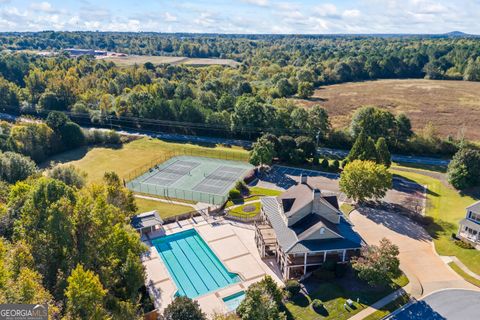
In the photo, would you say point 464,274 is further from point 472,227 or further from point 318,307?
point 318,307

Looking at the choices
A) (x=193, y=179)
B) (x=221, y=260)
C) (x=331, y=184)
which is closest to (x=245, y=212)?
(x=221, y=260)

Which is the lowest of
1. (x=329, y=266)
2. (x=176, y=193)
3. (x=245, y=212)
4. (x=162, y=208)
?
(x=162, y=208)

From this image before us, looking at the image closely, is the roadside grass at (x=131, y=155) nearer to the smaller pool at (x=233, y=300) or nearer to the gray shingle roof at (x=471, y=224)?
the smaller pool at (x=233, y=300)

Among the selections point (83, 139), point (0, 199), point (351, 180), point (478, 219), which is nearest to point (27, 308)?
point (0, 199)

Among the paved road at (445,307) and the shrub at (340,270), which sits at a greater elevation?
the shrub at (340,270)

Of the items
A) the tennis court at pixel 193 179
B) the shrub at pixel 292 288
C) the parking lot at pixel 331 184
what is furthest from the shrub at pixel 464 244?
the tennis court at pixel 193 179

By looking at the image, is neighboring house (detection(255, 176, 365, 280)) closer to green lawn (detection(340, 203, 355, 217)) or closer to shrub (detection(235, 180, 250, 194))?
green lawn (detection(340, 203, 355, 217))
